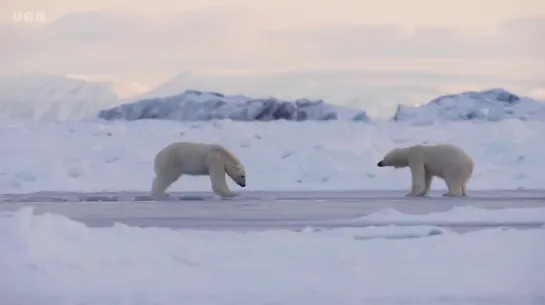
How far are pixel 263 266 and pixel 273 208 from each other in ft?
8.01

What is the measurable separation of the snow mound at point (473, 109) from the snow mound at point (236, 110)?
989mm

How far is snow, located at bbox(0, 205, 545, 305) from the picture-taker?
336 cm

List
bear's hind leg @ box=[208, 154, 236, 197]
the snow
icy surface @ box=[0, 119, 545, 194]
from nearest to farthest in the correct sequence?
the snow → bear's hind leg @ box=[208, 154, 236, 197] → icy surface @ box=[0, 119, 545, 194]

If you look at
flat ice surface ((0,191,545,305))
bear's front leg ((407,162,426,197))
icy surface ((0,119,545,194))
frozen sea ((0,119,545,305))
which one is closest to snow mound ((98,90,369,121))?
icy surface ((0,119,545,194))

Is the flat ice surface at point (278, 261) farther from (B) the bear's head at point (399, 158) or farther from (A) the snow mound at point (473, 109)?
(A) the snow mound at point (473, 109)

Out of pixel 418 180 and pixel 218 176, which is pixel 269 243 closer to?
pixel 218 176

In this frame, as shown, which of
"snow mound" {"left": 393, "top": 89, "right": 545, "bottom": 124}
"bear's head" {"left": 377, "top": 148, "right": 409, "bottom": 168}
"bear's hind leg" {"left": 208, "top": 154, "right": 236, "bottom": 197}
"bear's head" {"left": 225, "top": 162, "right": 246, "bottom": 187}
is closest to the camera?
"bear's hind leg" {"left": 208, "top": 154, "right": 236, "bottom": 197}

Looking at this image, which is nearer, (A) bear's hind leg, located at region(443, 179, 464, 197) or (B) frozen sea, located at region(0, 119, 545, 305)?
(B) frozen sea, located at region(0, 119, 545, 305)

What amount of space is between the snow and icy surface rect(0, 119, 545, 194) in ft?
14.6

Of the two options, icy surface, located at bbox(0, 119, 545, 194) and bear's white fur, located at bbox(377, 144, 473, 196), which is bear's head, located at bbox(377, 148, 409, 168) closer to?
bear's white fur, located at bbox(377, 144, 473, 196)

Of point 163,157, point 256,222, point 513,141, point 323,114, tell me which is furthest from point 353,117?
point 256,222

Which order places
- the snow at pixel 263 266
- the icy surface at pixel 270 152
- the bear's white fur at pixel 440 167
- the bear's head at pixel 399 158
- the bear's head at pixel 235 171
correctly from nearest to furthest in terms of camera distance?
the snow at pixel 263 266 < the bear's white fur at pixel 440 167 < the bear's head at pixel 235 171 < the bear's head at pixel 399 158 < the icy surface at pixel 270 152

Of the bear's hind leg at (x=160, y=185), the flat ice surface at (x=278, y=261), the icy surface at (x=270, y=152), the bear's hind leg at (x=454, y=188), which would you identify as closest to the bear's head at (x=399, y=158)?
the bear's hind leg at (x=454, y=188)

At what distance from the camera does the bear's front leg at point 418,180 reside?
7.55 metres
